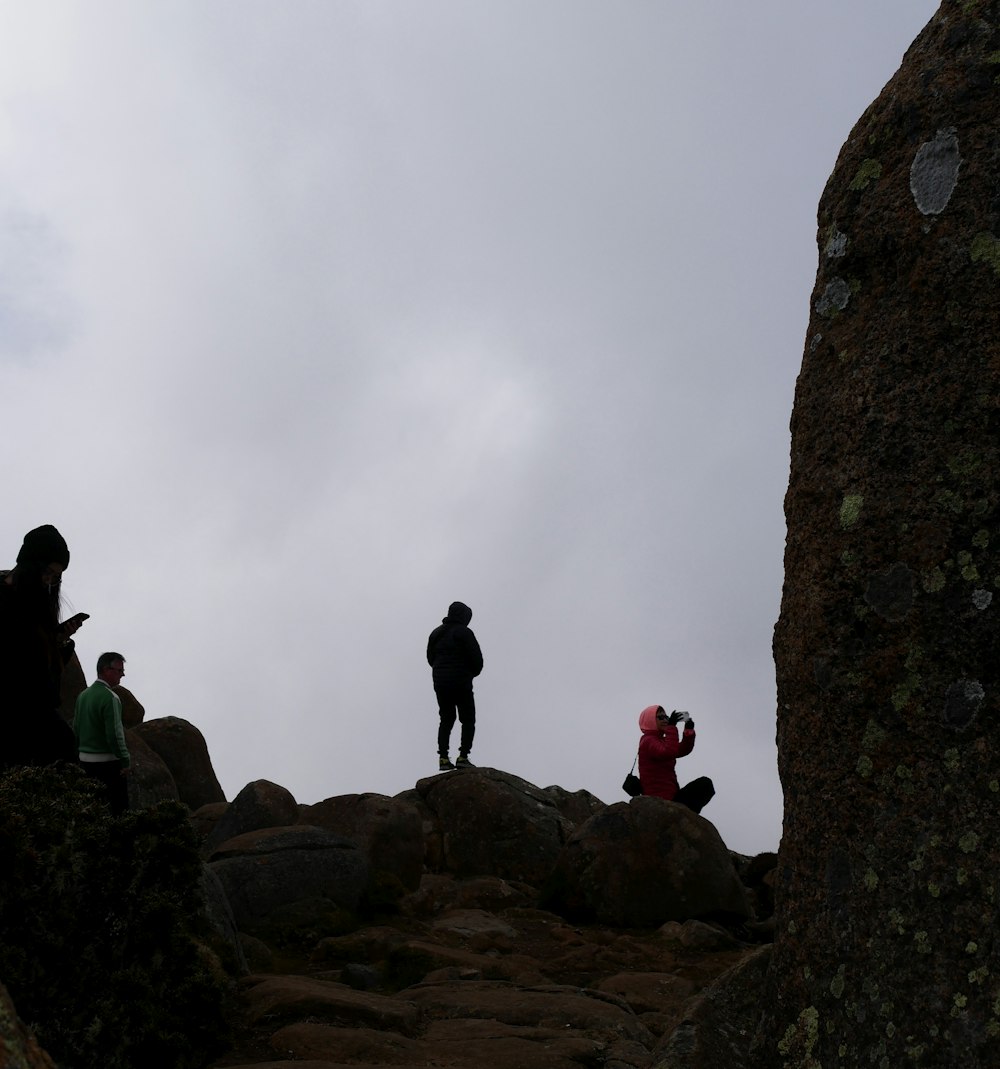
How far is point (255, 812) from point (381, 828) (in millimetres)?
1310

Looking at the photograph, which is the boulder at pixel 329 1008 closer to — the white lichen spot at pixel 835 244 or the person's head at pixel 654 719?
the white lichen spot at pixel 835 244

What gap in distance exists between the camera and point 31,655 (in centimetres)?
668

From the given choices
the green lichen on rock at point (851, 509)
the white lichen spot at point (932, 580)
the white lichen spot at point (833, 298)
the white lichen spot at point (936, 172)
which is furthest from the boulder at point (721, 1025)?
the white lichen spot at point (936, 172)

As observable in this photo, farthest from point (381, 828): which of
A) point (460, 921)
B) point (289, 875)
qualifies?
point (289, 875)

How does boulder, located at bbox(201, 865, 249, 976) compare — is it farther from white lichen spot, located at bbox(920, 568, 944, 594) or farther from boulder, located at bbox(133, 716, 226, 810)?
boulder, located at bbox(133, 716, 226, 810)

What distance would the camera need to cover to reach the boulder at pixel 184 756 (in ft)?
50.5

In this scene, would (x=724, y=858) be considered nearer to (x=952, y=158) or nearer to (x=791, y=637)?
(x=791, y=637)

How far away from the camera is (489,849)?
13.6 meters

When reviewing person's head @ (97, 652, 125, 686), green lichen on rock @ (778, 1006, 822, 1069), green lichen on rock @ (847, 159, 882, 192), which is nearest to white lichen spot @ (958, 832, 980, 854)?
green lichen on rock @ (778, 1006, 822, 1069)

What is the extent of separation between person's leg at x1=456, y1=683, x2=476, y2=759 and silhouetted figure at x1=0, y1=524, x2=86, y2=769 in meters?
10.0

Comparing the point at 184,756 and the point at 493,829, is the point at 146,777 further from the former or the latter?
the point at 493,829

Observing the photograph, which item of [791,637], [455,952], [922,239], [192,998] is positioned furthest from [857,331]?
[455,952]

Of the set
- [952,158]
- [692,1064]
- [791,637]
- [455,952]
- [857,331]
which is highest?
[952,158]

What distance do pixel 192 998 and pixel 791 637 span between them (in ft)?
11.6
